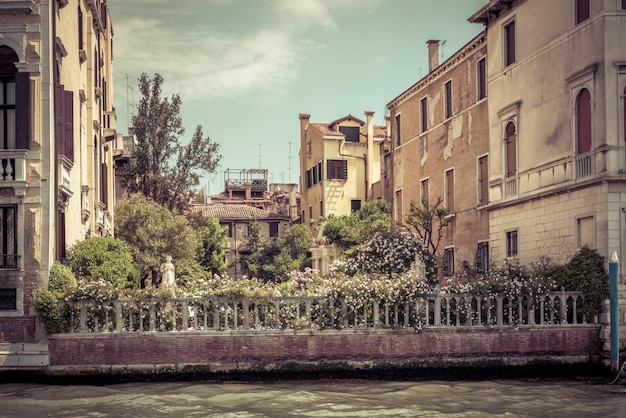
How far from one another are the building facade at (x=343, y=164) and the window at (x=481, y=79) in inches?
968

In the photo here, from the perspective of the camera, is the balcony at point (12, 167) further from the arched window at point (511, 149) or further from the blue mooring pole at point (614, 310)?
the arched window at point (511, 149)

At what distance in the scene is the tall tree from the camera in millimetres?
36969

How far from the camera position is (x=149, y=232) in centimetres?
3197

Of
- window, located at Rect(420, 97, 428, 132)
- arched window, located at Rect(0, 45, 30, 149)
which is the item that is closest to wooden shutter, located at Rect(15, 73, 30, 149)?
arched window, located at Rect(0, 45, 30, 149)

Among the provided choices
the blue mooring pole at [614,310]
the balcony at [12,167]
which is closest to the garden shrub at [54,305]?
the balcony at [12,167]

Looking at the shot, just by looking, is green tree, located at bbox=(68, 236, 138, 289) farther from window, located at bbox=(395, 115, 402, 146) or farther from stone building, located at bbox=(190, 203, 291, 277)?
stone building, located at bbox=(190, 203, 291, 277)

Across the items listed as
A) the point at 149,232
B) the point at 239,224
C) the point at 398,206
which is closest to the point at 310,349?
the point at 149,232

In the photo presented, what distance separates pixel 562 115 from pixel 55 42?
38.2 feet

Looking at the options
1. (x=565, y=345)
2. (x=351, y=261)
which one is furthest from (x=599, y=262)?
(x=351, y=261)

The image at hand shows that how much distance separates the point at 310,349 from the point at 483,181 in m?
9.88

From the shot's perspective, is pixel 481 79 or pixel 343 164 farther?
pixel 343 164

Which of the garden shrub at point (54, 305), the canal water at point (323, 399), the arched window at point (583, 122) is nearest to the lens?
the canal water at point (323, 399)

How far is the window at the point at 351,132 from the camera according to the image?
5238cm

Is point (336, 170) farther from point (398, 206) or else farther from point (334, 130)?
point (398, 206)
